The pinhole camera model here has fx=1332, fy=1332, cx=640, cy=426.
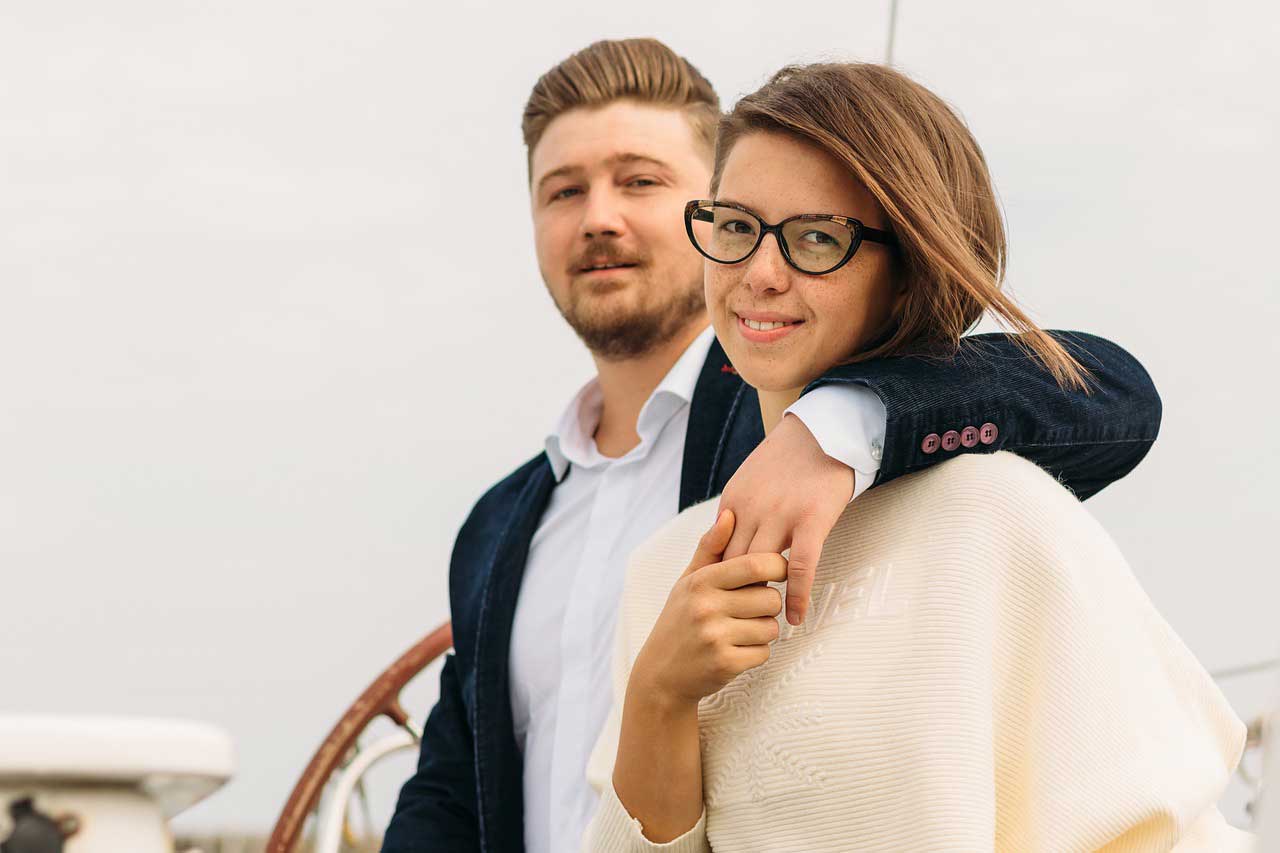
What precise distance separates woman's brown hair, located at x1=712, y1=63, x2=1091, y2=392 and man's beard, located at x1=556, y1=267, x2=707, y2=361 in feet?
2.85

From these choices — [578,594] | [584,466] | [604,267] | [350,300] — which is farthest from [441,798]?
[350,300]

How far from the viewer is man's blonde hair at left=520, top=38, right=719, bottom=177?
2.12m

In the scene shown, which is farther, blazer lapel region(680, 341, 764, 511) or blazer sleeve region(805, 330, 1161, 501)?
blazer lapel region(680, 341, 764, 511)

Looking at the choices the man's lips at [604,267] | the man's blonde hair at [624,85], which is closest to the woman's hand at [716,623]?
the man's lips at [604,267]

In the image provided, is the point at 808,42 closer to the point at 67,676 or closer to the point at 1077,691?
the point at 1077,691

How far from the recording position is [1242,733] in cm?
106

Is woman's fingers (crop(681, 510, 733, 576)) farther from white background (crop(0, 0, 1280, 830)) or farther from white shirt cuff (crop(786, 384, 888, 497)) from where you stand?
white background (crop(0, 0, 1280, 830))

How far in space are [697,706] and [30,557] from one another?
5674mm

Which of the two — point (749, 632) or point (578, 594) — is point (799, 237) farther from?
point (578, 594)

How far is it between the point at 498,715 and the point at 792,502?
980 mm

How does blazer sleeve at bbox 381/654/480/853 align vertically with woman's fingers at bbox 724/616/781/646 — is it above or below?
below

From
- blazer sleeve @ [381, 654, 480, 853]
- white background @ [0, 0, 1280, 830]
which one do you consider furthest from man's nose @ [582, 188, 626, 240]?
white background @ [0, 0, 1280, 830]

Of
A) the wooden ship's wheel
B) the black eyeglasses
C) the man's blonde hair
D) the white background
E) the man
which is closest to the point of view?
the black eyeglasses

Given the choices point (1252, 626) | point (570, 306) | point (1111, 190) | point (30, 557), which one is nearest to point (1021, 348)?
point (570, 306)
